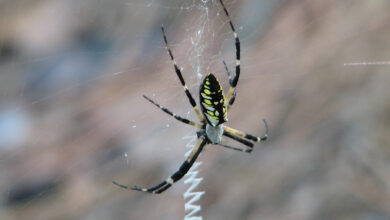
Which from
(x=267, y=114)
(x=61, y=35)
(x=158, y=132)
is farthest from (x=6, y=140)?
(x=267, y=114)

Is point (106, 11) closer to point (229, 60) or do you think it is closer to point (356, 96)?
point (229, 60)

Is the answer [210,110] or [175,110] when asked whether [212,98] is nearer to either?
[210,110]

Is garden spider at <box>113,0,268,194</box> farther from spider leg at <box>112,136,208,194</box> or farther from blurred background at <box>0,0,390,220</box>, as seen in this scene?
blurred background at <box>0,0,390,220</box>

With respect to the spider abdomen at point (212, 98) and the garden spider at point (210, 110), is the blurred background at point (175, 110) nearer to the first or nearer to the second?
the garden spider at point (210, 110)

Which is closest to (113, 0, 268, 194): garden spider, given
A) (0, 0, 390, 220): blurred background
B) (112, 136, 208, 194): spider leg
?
(112, 136, 208, 194): spider leg

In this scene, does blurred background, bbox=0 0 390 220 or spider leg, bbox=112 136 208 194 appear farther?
blurred background, bbox=0 0 390 220

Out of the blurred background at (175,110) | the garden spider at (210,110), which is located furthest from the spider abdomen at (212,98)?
the blurred background at (175,110)
